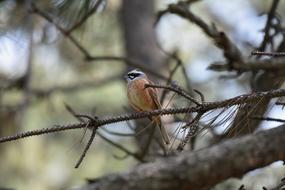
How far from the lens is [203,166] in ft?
4.29

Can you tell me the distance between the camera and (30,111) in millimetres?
7254

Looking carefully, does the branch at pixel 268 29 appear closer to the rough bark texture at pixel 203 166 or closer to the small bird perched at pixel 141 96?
the small bird perched at pixel 141 96

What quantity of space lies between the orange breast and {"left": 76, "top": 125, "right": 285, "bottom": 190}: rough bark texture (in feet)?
7.30

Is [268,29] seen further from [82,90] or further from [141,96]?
[82,90]

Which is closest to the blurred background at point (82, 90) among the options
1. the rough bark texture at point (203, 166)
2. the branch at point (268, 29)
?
the branch at point (268, 29)

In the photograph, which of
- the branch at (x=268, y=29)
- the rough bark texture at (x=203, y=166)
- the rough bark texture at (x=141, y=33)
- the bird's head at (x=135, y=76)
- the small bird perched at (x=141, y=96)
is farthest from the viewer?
the rough bark texture at (x=141, y=33)

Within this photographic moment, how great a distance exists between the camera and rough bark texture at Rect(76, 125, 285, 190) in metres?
1.26

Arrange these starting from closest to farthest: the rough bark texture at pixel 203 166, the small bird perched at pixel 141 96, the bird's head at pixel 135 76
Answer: the rough bark texture at pixel 203 166 < the small bird perched at pixel 141 96 < the bird's head at pixel 135 76

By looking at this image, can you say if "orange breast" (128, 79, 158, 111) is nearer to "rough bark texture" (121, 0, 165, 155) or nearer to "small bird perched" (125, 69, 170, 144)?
"small bird perched" (125, 69, 170, 144)

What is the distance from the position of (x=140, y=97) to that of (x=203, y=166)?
237 centimetres

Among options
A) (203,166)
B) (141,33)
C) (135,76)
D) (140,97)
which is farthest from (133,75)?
(203,166)

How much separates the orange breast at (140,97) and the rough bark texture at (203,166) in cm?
223

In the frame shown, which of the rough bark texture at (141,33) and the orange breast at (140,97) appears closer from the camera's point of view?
the orange breast at (140,97)

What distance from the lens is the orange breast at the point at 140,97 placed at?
12.0ft
